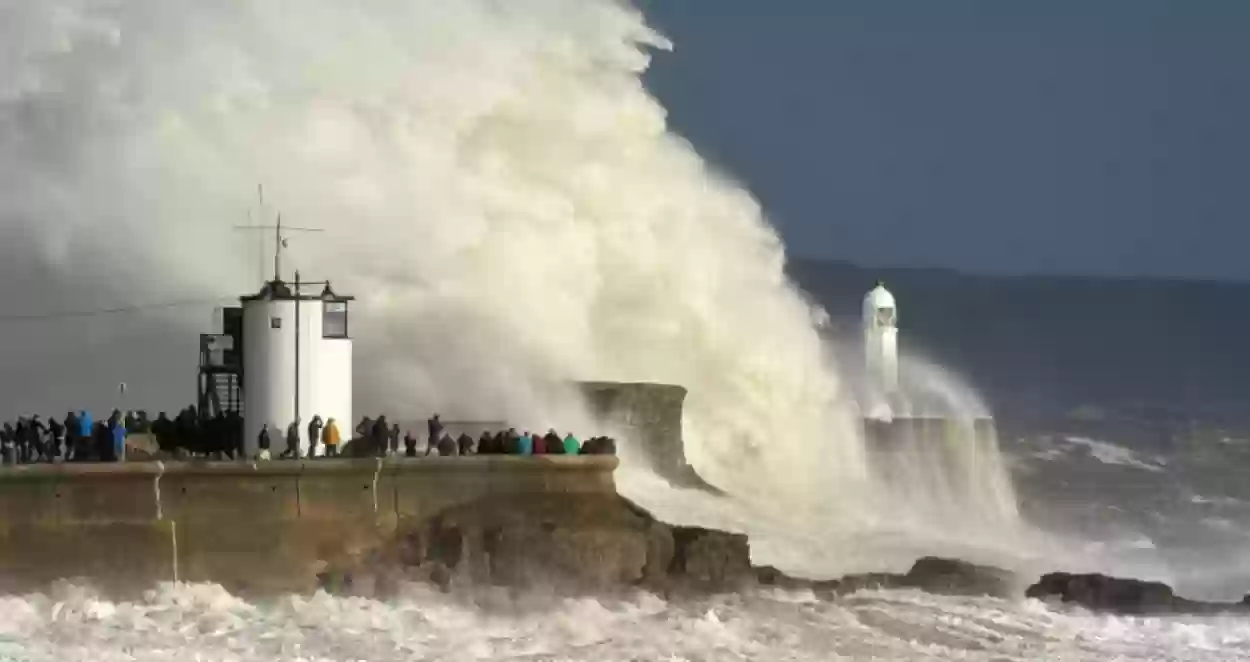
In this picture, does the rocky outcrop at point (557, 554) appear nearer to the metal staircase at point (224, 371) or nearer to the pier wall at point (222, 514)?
the pier wall at point (222, 514)

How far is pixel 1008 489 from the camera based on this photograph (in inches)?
1336

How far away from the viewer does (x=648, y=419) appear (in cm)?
2791

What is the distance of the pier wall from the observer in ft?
69.5

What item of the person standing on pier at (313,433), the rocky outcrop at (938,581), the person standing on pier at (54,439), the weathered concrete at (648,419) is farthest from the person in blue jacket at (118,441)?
the weathered concrete at (648,419)

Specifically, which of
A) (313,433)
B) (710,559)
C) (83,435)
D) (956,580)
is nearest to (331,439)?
(313,433)

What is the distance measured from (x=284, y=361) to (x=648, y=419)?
654cm

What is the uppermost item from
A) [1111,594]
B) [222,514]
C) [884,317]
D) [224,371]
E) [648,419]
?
[884,317]

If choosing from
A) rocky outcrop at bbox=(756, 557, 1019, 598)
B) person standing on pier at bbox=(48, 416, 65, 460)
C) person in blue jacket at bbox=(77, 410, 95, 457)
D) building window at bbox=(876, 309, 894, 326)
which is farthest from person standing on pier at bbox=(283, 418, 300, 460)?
building window at bbox=(876, 309, 894, 326)

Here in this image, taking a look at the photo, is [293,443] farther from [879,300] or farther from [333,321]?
[879,300]

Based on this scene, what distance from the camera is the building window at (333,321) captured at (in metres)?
22.7

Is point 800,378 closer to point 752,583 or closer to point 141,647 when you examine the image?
point 752,583

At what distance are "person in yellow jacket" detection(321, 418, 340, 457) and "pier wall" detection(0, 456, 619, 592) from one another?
486 millimetres

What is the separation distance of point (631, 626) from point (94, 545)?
5.04 meters

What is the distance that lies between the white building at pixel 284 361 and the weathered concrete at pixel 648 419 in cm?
584
